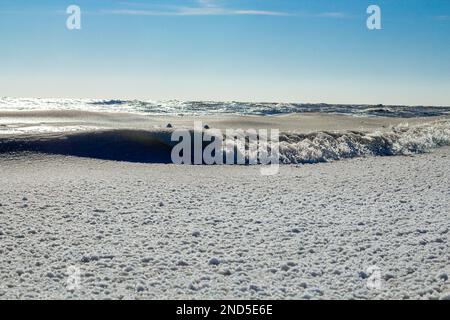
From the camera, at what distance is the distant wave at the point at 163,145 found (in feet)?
31.9

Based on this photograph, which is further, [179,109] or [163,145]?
[179,109]

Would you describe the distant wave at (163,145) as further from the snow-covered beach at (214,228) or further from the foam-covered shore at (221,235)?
the foam-covered shore at (221,235)

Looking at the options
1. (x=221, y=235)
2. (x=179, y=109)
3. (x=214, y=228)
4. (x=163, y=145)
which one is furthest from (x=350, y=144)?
(x=179, y=109)

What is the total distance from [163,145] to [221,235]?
19.6 ft

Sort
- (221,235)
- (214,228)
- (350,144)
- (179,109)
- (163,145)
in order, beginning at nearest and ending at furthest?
(221,235), (214,228), (163,145), (350,144), (179,109)

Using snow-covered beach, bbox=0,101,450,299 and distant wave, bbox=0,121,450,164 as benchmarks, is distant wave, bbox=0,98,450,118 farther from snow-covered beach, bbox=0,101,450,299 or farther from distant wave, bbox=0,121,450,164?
snow-covered beach, bbox=0,101,450,299

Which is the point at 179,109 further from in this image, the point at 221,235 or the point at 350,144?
the point at 221,235

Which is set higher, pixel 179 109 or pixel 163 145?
pixel 179 109

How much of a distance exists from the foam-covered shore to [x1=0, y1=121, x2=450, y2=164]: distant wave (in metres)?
1.66

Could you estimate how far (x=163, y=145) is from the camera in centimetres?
1053

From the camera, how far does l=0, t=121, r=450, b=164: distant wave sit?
9719 mm

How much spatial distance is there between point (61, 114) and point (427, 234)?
1600 cm

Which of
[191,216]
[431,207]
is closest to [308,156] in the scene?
[431,207]

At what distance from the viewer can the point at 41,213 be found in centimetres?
550
